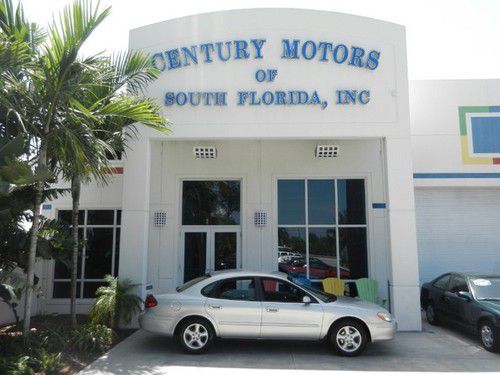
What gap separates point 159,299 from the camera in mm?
8156

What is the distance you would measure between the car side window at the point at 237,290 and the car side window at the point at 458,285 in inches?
190

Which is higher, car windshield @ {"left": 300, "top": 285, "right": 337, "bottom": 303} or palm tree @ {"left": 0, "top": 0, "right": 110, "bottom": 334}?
palm tree @ {"left": 0, "top": 0, "right": 110, "bottom": 334}

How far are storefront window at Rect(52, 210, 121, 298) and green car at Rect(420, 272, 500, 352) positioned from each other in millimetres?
8363

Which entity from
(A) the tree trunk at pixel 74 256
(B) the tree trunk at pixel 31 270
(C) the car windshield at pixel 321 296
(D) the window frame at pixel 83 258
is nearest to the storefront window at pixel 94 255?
(D) the window frame at pixel 83 258

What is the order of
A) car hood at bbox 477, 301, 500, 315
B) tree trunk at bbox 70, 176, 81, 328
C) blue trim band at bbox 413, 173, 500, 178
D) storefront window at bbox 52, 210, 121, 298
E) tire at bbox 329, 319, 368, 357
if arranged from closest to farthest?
tire at bbox 329, 319, 368, 357 < car hood at bbox 477, 301, 500, 315 < tree trunk at bbox 70, 176, 81, 328 < storefront window at bbox 52, 210, 121, 298 < blue trim band at bbox 413, 173, 500, 178

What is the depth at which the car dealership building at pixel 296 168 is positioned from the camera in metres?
10.8

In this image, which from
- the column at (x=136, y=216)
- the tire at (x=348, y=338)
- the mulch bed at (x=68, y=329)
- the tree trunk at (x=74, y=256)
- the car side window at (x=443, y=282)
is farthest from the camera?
the car side window at (x=443, y=282)

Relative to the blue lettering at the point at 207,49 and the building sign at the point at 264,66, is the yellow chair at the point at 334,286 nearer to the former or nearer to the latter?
the building sign at the point at 264,66

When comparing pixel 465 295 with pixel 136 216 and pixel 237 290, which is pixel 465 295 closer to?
pixel 237 290

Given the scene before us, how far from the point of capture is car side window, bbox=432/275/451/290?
1067 centimetres

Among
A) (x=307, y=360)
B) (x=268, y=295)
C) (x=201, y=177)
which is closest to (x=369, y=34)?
(x=201, y=177)

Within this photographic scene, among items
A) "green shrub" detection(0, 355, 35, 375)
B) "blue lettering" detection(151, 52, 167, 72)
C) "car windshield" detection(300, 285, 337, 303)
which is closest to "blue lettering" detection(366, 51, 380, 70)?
"blue lettering" detection(151, 52, 167, 72)

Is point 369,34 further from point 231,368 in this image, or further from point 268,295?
point 231,368

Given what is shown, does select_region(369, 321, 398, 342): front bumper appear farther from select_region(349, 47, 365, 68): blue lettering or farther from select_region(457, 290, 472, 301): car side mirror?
select_region(349, 47, 365, 68): blue lettering
